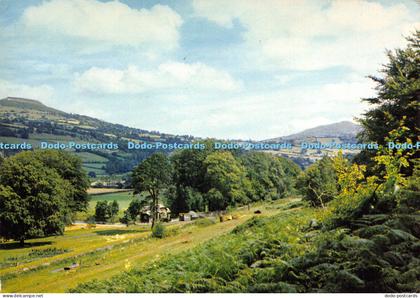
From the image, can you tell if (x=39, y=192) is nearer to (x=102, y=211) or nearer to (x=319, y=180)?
(x=102, y=211)

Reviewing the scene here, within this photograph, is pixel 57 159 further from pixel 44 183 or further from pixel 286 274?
pixel 286 274

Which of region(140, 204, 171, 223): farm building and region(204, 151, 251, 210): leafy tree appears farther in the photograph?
region(204, 151, 251, 210): leafy tree

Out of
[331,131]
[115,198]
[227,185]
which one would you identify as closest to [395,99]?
[331,131]

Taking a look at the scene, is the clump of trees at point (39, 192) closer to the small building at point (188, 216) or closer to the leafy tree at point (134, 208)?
the leafy tree at point (134, 208)

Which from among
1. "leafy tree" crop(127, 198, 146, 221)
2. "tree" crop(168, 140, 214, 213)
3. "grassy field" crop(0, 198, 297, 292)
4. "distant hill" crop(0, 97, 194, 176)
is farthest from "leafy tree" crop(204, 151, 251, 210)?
"distant hill" crop(0, 97, 194, 176)

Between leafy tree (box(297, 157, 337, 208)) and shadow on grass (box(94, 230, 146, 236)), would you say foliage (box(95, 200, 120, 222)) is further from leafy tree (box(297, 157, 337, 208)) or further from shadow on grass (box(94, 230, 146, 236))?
leafy tree (box(297, 157, 337, 208))

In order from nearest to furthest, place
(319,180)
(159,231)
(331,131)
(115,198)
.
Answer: (115,198)
(331,131)
(159,231)
(319,180)
